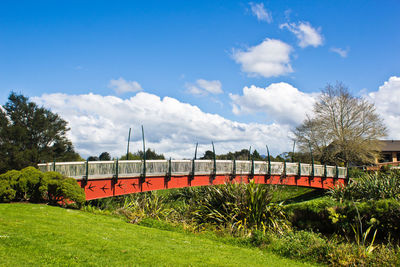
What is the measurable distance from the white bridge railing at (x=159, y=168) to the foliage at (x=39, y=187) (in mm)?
1837

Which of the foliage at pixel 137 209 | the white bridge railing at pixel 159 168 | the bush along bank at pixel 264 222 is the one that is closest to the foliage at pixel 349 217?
the bush along bank at pixel 264 222

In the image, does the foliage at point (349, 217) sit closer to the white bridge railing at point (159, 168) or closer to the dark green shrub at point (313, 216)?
the dark green shrub at point (313, 216)

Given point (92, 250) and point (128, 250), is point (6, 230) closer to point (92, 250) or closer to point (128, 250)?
point (92, 250)

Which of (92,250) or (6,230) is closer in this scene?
(92,250)

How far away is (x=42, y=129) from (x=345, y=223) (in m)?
34.1

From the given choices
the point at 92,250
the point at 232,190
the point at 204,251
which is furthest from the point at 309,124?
the point at 92,250

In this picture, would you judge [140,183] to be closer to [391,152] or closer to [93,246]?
[93,246]

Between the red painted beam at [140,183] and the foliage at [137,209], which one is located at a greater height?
the red painted beam at [140,183]

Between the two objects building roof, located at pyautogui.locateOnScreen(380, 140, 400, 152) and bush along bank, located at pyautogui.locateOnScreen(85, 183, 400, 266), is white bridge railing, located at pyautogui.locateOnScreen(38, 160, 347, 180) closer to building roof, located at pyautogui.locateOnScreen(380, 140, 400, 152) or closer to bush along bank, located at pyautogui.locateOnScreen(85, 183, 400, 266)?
bush along bank, located at pyautogui.locateOnScreen(85, 183, 400, 266)

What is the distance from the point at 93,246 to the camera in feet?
26.8

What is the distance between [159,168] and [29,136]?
914 inches

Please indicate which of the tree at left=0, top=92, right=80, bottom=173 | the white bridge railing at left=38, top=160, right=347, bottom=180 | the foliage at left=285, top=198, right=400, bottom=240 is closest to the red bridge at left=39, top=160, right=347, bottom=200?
the white bridge railing at left=38, top=160, right=347, bottom=180

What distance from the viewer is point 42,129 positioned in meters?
36.4

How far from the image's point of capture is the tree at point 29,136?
32.2 meters
